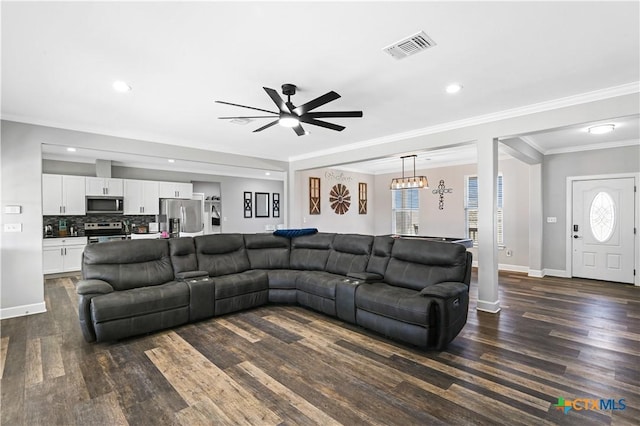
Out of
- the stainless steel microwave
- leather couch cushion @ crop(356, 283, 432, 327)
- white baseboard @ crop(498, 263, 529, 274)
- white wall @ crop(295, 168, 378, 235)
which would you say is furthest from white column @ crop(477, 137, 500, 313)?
the stainless steel microwave

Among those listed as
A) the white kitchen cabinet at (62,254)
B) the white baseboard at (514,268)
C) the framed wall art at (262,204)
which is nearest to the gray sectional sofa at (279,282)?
the white kitchen cabinet at (62,254)

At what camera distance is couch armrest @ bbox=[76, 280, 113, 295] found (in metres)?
3.26

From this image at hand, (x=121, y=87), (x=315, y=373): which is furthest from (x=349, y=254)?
(x=121, y=87)

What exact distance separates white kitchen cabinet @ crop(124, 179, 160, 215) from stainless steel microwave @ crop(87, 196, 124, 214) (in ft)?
0.41

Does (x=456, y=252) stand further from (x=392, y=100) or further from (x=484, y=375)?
(x=392, y=100)

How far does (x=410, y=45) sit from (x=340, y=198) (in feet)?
21.6

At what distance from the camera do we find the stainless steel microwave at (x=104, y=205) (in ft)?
22.5

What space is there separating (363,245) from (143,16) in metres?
3.48

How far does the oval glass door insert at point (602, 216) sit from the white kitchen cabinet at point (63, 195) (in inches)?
416

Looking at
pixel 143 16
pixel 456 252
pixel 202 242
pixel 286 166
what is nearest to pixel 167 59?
pixel 143 16

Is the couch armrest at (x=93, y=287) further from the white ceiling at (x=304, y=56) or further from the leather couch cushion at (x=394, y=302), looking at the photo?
the leather couch cushion at (x=394, y=302)

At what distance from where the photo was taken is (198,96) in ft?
11.3

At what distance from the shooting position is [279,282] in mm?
4520

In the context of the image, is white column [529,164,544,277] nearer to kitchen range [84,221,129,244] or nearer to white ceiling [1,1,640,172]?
white ceiling [1,1,640,172]
